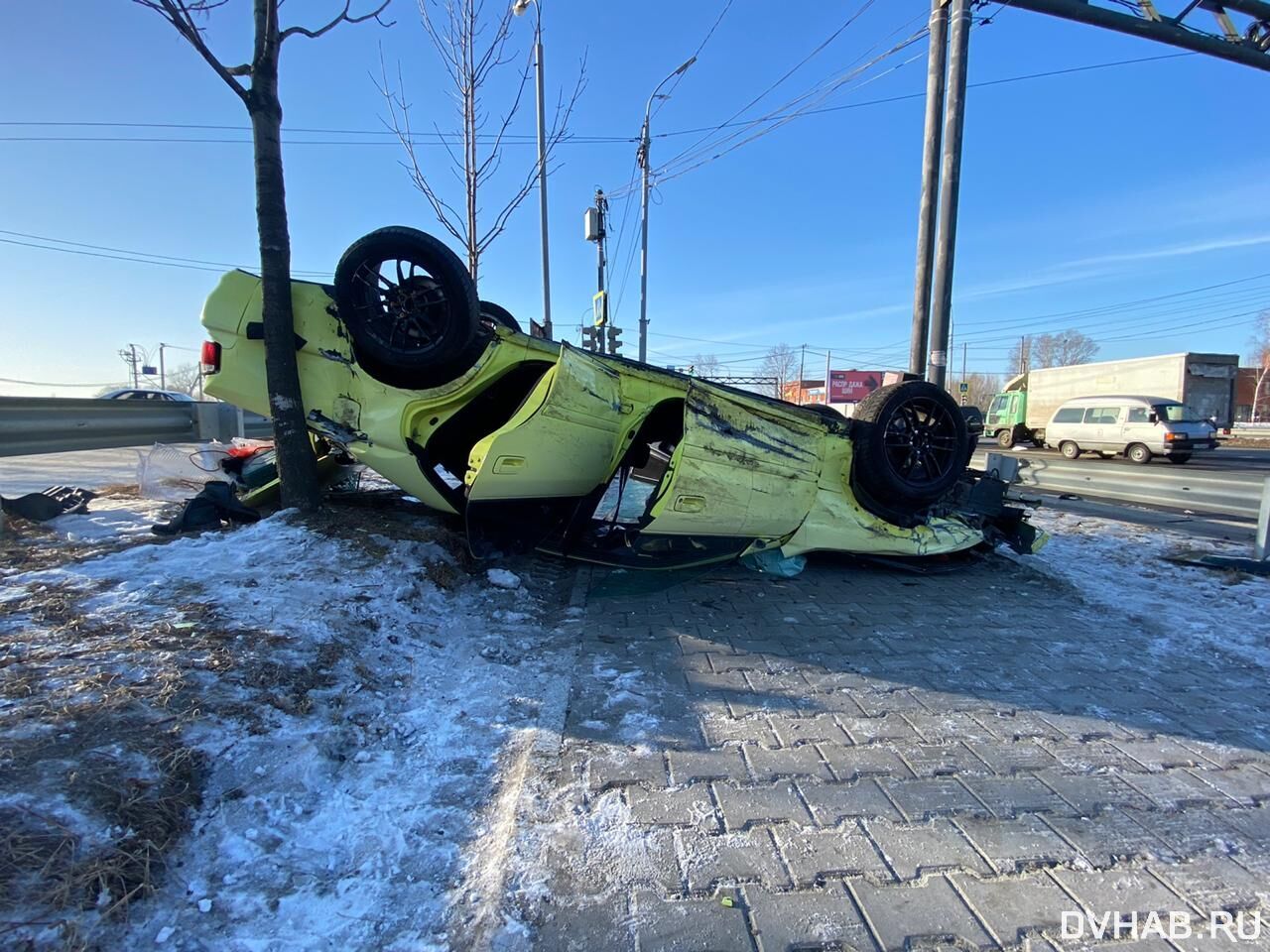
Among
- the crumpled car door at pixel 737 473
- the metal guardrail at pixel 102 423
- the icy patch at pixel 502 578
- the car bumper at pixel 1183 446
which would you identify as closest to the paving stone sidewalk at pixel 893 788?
the crumpled car door at pixel 737 473

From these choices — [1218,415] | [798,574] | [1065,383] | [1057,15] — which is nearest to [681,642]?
[798,574]

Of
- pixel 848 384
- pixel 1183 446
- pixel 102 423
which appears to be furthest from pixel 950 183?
pixel 848 384

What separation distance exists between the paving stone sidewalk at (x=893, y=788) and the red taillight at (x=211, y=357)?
11.0 feet

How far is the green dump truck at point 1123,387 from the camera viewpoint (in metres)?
23.8

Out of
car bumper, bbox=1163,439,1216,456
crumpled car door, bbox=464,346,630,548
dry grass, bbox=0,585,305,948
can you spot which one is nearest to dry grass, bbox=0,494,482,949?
dry grass, bbox=0,585,305,948

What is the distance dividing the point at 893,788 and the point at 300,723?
227 cm

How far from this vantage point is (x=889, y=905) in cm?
178

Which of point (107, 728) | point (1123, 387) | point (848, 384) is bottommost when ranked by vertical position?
point (107, 728)

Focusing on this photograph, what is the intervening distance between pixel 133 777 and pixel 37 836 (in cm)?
28

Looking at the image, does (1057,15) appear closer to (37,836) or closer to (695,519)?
(695,519)

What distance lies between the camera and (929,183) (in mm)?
7234

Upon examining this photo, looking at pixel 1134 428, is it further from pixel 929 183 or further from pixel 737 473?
pixel 737 473

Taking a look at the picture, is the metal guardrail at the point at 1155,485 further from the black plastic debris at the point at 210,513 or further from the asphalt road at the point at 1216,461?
the black plastic debris at the point at 210,513

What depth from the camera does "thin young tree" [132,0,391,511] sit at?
4.45 m
